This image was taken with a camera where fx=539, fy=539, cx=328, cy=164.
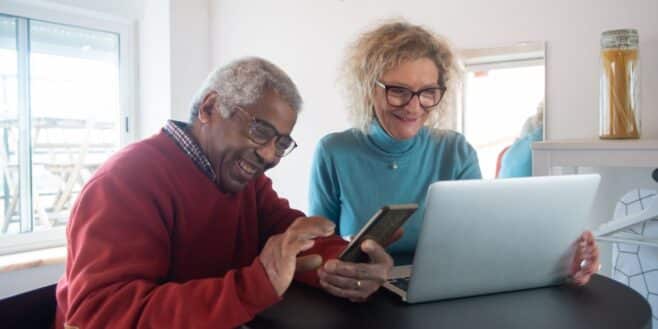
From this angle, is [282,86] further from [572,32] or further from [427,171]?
[572,32]

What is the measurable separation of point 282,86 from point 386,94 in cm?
47

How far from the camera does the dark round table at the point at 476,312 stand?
0.86 m

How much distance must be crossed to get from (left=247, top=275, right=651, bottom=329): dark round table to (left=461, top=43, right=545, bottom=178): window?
3.72 ft

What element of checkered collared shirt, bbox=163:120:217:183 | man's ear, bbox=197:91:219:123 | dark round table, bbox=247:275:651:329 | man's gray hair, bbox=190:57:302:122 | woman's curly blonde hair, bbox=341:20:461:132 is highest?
woman's curly blonde hair, bbox=341:20:461:132

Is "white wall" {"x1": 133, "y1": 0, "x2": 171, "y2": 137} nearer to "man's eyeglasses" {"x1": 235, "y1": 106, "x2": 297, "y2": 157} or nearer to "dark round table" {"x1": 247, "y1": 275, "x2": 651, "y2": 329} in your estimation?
"man's eyeglasses" {"x1": 235, "y1": 106, "x2": 297, "y2": 157}

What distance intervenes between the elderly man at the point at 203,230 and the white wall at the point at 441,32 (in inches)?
48.3

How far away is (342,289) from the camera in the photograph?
3.23 ft

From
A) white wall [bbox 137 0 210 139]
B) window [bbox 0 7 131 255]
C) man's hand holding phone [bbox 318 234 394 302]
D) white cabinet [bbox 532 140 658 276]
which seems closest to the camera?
man's hand holding phone [bbox 318 234 394 302]

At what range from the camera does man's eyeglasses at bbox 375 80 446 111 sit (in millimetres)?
1484

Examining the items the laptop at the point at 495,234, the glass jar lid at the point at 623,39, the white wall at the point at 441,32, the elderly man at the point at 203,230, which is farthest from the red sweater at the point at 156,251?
the white wall at the point at 441,32

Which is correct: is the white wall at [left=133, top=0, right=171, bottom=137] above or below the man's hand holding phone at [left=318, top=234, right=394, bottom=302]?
above

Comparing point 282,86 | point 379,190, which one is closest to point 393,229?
point 282,86

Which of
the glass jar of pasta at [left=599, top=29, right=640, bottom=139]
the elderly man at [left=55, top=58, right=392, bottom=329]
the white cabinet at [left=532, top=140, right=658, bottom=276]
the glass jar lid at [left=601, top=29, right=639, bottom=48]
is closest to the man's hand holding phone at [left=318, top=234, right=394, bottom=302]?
the elderly man at [left=55, top=58, right=392, bottom=329]

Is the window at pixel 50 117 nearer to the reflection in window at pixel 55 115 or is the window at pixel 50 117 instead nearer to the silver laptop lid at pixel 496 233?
the reflection in window at pixel 55 115
